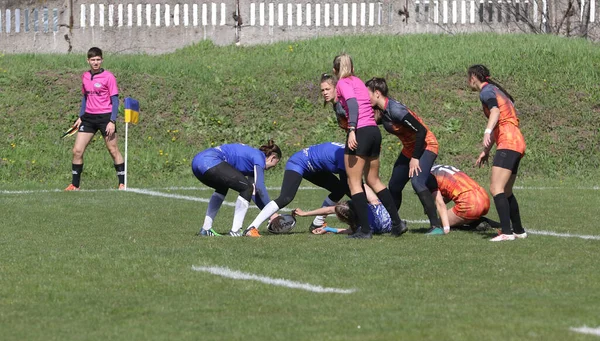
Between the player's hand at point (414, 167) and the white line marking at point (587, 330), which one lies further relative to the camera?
the player's hand at point (414, 167)

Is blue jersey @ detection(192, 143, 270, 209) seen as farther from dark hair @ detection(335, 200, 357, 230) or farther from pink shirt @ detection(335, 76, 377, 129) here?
pink shirt @ detection(335, 76, 377, 129)

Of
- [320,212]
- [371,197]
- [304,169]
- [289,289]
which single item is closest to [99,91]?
[320,212]

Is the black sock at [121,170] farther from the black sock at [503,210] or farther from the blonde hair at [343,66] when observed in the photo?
the black sock at [503,210]

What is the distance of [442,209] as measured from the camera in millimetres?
13227

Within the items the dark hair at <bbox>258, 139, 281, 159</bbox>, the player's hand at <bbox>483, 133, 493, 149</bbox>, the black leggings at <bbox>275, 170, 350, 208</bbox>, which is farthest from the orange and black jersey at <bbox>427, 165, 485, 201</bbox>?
the dark hair at <bbox>258, 139, 281, 159</bbox>

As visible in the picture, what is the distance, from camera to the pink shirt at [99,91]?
60.8 feet

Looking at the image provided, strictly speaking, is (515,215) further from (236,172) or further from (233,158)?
(233,158)

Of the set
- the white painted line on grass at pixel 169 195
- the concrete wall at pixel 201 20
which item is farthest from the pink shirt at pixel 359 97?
the concrete wall at pixel 201 20

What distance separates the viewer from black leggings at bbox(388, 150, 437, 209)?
1297 cm

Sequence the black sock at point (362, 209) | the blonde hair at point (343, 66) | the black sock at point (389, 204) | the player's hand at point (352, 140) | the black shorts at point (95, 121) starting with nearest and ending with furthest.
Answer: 1. the player's hand at point (352, 140)
2. the blonde hair at point (343, 66)
3. the black sock at point (362, 209)
4. the black sock at point (389, 204)
5. the black shorts at point (95, 121)

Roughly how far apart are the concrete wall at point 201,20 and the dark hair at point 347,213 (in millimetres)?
15383

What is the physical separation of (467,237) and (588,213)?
137 inches

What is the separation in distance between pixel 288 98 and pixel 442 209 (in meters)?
12.1

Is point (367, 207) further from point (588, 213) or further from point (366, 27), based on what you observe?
point (366, 27)
